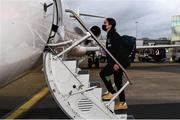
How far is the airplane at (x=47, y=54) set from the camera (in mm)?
6531

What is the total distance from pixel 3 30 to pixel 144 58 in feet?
163

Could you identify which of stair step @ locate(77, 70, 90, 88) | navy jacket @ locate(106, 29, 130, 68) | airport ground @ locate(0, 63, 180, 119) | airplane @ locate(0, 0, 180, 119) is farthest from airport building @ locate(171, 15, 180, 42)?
airplane @ locate(0, 0, 180, 119)

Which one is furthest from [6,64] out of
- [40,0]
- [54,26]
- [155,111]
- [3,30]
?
[155,111]

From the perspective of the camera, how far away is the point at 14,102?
477 inches

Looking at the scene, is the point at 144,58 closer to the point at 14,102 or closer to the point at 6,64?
the point at 14,102

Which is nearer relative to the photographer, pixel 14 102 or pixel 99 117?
pixel 99 117

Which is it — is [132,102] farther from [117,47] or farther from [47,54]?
[47,54]

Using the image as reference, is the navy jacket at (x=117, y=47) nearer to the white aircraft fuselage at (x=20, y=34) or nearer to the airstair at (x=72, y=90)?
the airstair at (x=72, y=90)

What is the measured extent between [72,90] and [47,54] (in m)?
0.77

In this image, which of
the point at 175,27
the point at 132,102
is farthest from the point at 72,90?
the point at 175,27

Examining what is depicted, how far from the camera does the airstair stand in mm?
7770

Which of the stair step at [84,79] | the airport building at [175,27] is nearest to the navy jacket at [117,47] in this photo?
the stair step at [84,79]

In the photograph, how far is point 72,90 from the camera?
314 inches

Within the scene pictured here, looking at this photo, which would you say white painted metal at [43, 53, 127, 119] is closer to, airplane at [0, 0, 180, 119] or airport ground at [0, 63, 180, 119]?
airplane at [0, 0, 180, 119]
